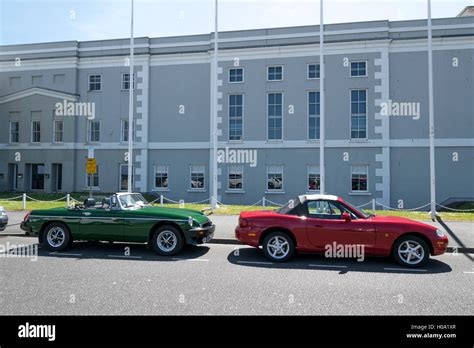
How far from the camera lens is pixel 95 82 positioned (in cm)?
2547

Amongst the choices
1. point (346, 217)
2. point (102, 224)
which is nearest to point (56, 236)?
point (102, 224)

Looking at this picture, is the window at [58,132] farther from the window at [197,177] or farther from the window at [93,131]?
the window at [197,177]

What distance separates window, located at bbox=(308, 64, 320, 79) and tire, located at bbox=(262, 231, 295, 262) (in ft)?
58.0

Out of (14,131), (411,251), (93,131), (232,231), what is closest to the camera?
(411,251)

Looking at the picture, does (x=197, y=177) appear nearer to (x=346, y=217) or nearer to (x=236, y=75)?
(x=236, y=75)

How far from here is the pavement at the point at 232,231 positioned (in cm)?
862

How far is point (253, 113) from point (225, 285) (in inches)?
729

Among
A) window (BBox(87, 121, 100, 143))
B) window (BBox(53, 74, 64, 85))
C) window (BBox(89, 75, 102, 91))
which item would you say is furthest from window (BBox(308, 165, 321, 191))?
window (BBox(53, 74, 64, 85))

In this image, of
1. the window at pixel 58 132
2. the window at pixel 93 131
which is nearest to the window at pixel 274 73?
the window at pixel 93 131

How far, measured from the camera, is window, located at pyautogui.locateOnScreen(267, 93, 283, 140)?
22.5 m

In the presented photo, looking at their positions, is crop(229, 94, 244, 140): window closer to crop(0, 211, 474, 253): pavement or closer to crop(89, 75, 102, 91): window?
crop(0, 211, 474, 253): pavement
